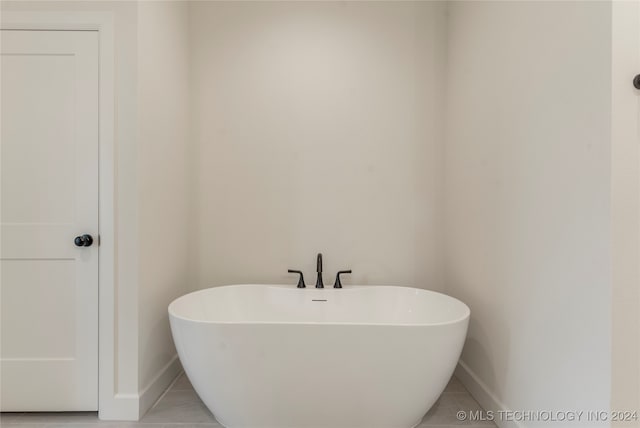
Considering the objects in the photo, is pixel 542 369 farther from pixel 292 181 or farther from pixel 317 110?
pixel 317 110

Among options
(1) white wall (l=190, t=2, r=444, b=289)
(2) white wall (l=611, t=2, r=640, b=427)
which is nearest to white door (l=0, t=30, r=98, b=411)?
(1) white wall (l=190, t=2, r=444, b=289)

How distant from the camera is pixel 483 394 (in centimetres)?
181

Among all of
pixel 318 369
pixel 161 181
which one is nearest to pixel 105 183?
pixel 161 181

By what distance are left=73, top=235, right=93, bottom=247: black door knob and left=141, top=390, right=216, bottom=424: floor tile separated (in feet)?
3.01

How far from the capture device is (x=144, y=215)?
1.77m

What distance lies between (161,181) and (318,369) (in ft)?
4.42

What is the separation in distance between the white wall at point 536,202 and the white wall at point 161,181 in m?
1.79

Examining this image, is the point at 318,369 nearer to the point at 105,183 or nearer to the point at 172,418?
the point at 172,418

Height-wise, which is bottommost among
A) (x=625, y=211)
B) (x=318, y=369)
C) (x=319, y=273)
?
(x=318, y=369)

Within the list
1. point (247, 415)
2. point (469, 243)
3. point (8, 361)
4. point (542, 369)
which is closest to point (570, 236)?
point (542, 369)

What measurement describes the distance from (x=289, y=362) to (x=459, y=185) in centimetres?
149

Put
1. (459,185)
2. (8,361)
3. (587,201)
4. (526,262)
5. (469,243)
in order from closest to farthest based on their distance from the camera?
(587,201) → (526,262) → (8,361) → (469,243) → (459,185)

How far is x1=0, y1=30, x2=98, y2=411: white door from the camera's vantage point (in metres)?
1.71

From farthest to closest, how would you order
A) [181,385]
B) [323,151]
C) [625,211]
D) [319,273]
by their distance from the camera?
[323,151] → [319,273] → [181,385] → [625,211]
